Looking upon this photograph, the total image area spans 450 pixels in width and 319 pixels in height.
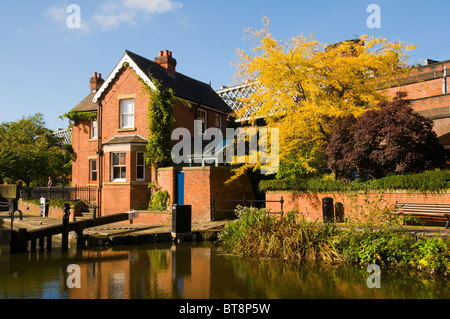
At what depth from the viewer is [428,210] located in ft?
36.9

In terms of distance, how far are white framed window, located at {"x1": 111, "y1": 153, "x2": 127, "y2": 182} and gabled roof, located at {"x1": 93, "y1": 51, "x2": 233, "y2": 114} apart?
4.04 m

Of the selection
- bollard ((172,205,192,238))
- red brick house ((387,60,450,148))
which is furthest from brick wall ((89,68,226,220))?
red brick house ((387,60,450,148))

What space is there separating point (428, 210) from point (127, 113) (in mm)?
16225

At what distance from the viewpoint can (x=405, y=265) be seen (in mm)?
8656

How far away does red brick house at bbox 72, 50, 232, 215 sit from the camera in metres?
20.3

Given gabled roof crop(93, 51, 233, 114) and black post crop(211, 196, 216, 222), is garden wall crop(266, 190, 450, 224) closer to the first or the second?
black post crop(211, 196, 216, 222)

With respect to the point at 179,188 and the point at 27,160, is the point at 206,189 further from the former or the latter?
the point at 27,160

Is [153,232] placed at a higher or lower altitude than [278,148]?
lower

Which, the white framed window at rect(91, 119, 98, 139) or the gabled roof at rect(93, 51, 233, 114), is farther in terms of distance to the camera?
the white framed window at rect(91, 119, 98, 139)

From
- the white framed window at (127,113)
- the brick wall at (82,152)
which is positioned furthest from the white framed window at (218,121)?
the brick wall at (82,152)
